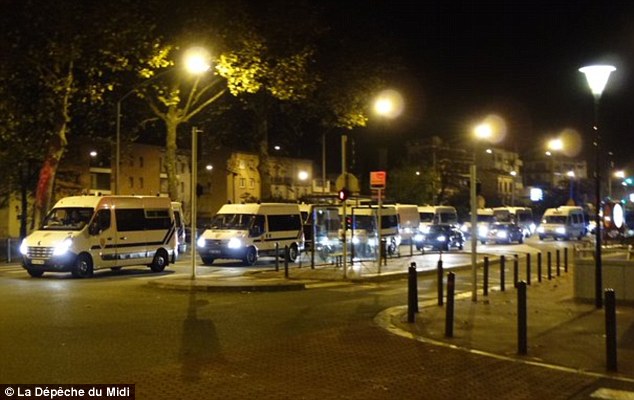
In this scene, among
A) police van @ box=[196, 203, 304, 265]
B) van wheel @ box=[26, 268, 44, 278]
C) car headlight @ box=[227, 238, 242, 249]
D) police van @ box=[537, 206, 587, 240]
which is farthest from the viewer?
police van @ box=[537, 206, 587, 240]

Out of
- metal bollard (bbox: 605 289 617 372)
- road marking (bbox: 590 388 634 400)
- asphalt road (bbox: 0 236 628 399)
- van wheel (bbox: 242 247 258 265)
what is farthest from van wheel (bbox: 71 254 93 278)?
road marking (bbox: 590 388 634 400)

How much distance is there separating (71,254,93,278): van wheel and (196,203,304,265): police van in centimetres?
648

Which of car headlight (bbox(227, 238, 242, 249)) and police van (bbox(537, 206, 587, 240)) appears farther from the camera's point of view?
police van (bbox(537, 206, 587, 240))

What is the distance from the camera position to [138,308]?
1534 centimetres

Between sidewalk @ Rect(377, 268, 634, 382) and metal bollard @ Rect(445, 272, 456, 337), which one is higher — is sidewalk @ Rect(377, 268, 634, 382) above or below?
below

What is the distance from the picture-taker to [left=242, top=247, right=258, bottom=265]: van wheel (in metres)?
28.6

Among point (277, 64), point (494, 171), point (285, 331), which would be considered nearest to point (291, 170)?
point (494, 171)

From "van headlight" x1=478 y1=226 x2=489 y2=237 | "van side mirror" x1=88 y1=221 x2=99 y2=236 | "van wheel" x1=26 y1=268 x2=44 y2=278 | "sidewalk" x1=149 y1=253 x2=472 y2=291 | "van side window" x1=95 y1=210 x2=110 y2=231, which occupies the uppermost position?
"van side window" x1=95 y1=210 x2=110 y2=231

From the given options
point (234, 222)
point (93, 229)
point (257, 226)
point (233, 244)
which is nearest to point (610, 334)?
point (93, 229)

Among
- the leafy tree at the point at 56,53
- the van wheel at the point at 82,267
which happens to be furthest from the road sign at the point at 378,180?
the leafy tree at the point at 56,53

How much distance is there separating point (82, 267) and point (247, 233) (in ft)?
25.2

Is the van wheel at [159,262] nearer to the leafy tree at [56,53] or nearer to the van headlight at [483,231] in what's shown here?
the leafy tree at [56,53]

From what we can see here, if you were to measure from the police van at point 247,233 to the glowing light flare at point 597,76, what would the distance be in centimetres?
1451

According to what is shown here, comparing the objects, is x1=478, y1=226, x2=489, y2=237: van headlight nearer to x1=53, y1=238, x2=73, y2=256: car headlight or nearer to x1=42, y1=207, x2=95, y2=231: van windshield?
x1=42, y1=207, x2=95, y2=231: van windshield
